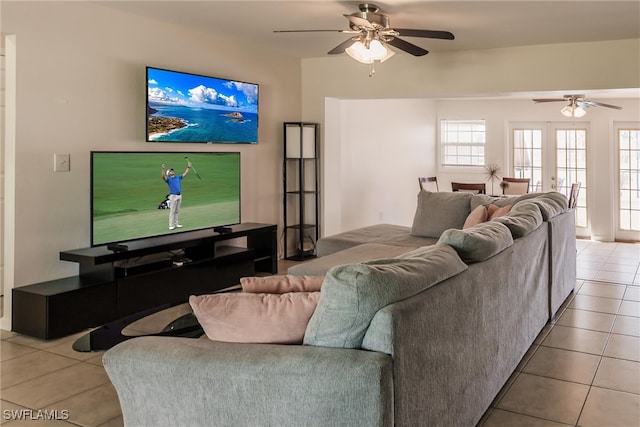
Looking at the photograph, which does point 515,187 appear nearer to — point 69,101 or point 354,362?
point 69,101

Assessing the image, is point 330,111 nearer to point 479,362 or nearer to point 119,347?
point 479,362

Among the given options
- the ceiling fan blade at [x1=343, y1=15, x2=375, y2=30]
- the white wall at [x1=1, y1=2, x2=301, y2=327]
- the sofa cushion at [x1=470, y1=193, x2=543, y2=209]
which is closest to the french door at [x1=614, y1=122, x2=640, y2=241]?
the sofa cushion at [x1=470, y1=193, x2=543, y2=209]

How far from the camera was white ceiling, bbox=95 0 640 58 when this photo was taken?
4414 millimetres

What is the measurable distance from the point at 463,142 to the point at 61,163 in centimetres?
807

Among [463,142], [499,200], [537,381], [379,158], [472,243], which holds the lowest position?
[537,381]

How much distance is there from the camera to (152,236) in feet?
15.5

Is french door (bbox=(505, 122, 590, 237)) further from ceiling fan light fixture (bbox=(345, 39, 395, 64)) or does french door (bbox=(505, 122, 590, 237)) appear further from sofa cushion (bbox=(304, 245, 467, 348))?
sofa cushion (bbox=(304, 245, 467, 348))

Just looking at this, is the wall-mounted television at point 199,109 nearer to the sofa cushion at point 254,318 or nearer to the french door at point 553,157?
the sofa cushion at point 254,318

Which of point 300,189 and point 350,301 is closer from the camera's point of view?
point 350,301

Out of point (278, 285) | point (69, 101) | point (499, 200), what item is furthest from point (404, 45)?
point (278, 285)

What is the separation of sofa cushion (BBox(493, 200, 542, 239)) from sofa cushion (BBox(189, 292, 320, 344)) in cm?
190

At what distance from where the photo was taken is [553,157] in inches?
391

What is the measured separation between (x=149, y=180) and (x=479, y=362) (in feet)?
10.4

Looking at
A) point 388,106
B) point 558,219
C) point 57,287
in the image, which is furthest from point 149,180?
point 388,106
